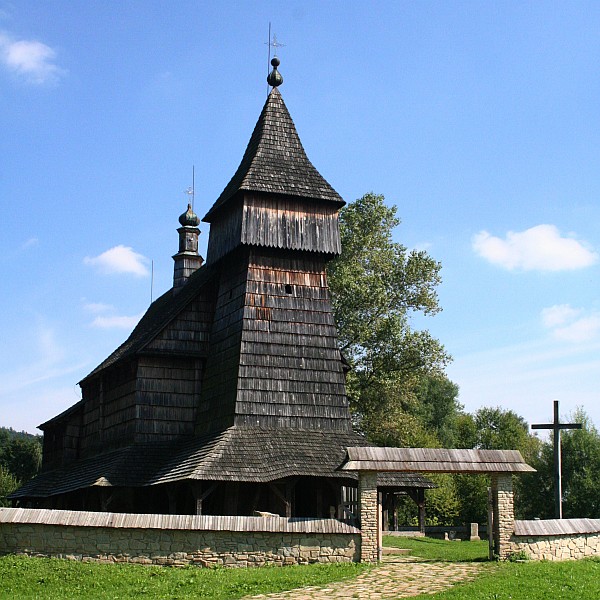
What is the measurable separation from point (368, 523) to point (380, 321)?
20.5m

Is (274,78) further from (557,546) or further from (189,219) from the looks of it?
(557,546)

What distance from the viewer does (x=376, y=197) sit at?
41.9 m

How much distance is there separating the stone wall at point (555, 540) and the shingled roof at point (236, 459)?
560 cm

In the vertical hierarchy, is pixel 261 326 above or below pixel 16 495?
above

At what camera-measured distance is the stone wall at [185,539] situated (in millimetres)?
18891

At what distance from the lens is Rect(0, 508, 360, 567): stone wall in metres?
18.9

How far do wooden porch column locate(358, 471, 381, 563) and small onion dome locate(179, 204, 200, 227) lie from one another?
22.8m

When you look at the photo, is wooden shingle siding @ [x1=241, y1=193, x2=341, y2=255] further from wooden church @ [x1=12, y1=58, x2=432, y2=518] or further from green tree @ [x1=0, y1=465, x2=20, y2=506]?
green tree @ [x1=0, y1=465, x2=20, y2=506]

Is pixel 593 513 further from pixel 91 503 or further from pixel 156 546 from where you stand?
pixel 156 546

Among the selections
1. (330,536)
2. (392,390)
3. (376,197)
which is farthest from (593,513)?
(330,536)

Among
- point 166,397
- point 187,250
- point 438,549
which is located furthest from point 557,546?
point 187,250

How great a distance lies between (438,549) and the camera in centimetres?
2480

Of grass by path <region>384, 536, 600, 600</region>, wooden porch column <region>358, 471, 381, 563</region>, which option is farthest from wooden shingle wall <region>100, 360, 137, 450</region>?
grass by path <region>384, 536, 600, 600</region>

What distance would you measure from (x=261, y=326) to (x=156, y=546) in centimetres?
932
